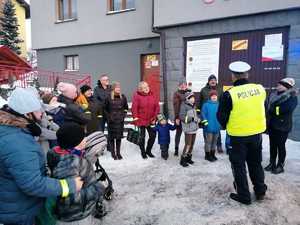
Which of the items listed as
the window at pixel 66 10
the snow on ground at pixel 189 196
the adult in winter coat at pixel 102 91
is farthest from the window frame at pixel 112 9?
the snow on ground at pixel 189 196

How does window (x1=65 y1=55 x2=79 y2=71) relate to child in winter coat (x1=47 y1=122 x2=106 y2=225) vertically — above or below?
above

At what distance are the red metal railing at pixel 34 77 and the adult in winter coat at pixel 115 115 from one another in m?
4.74

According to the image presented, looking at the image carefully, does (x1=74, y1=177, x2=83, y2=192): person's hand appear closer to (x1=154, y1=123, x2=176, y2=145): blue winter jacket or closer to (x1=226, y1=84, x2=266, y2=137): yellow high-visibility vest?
(x1=226, y1=84, x2=266, y2=137): yellow high-visibility vest

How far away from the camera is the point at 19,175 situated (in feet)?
5.74

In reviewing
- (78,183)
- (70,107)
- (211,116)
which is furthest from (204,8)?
(78,183)

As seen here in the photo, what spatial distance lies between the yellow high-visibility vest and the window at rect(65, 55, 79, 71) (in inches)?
434

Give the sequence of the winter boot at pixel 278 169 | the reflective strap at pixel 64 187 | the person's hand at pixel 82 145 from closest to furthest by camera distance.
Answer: the reflective strap at pixel 64 187
the person's hand at pixel 82 145
the winter boot at pixel 278 169

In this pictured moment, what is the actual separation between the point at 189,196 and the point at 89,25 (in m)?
10.3

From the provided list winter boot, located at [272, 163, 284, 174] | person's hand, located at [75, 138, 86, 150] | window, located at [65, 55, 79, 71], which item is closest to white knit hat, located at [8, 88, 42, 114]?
person's hand, located at [75, 138, 86, 150]

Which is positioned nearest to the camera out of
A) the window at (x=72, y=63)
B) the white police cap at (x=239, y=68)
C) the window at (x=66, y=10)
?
the white police cap at (x=239, y=68)

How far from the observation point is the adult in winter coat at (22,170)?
69.1 inches

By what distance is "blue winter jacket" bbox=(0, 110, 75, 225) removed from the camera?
1750mm

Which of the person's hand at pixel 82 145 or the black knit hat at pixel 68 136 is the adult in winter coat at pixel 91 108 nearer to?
the person's hand at pixel 82 145

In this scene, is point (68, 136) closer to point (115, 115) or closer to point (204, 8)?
point (115, 115)
